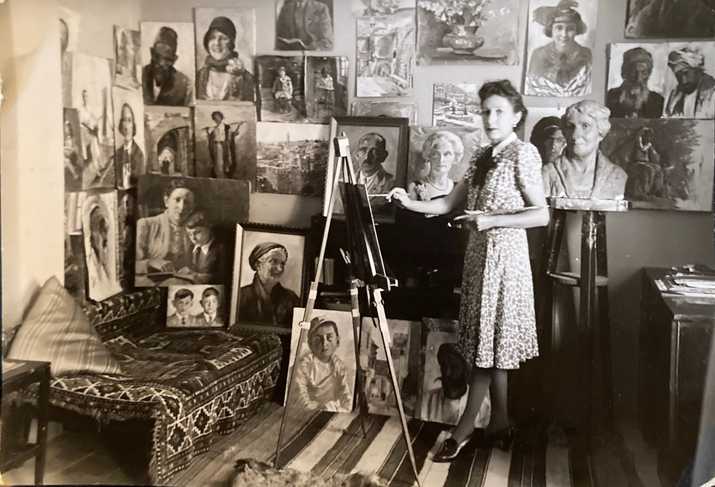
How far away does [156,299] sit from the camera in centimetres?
217

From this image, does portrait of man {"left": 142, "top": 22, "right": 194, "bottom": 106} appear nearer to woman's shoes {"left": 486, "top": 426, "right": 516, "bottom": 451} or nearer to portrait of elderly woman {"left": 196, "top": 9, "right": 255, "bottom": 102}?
portrait of elderly woman {"left": 196, "top": 9, "right": 255, "bottom": 102}

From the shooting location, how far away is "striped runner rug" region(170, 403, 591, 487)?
6.05 feet

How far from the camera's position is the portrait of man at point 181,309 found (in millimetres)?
2160

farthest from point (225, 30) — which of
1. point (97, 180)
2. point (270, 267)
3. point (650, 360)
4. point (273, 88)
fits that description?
point (650, 360)

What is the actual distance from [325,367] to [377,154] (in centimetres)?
63

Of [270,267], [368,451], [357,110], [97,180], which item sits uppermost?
[357,110]

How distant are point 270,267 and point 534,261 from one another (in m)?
0.78

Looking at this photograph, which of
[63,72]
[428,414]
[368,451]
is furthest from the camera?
[428,414]

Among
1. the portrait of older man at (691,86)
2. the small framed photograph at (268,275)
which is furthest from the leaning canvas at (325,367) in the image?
the portrait of older man at (691,86)

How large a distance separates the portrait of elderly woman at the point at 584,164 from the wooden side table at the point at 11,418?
4.39 ft

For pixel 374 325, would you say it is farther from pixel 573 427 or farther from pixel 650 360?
pixel 650 360

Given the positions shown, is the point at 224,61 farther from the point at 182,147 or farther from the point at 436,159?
the point at 436,159

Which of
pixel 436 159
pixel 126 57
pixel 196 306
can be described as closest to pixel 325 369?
pixel 196 306

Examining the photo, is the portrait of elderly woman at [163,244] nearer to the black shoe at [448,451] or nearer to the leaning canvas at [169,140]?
the leaning canvas at [169,140]
